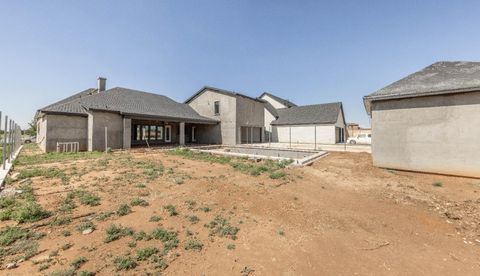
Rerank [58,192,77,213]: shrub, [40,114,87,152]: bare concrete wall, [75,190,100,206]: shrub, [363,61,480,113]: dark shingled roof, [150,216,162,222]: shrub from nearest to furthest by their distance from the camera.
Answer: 1. [150,216,162,222]: shrub
2. [58,192,77,213]: shrub
3. [75,190,100,206]: shrub
4. [363,61,480,113]: dark shingled roof
5. [40,114,87,152]: bare concrete wall

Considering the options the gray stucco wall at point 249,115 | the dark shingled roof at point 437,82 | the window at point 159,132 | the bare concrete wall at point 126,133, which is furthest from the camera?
the gray stucco wall at point 249,115

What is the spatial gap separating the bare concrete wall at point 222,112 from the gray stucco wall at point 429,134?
50.0 ft

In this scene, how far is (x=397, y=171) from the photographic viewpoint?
939 centimetres

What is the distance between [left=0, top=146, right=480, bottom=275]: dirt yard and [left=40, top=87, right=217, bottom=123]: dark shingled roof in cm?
1083

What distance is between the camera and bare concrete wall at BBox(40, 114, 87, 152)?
1489cm

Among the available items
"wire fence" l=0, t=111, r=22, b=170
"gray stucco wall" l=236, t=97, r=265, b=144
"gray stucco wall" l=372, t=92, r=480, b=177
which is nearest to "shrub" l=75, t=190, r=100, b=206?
"wire fence" l=0, t=111, r=22, b=170

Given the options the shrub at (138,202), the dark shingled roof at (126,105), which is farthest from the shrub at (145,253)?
the dark shingled roof at (126,105)

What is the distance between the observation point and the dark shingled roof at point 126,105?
1612 centimetres

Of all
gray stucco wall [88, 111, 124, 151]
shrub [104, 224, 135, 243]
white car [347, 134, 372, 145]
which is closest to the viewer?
shrub [104, 224, 135, 243]

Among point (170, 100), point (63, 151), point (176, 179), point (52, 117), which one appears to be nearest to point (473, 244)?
point (176, 179)

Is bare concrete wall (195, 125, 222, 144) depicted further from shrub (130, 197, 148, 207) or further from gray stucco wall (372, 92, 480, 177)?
shrub (130, 197, 148, 207)

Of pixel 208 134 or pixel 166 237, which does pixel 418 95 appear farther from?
pixel 208 134

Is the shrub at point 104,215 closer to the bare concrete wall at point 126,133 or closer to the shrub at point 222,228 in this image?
the shrub at point 222,228

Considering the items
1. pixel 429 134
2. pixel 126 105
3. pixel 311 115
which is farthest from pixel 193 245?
pixel 311 115
